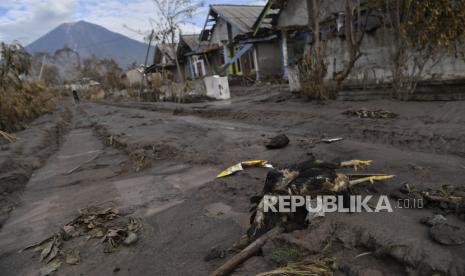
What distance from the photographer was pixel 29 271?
297 centimetres

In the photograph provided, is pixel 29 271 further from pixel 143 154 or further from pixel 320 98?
pixel 320 98

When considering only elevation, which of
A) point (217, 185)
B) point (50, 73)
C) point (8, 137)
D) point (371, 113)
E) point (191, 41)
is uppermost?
point (50, 73)

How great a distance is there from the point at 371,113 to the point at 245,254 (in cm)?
536

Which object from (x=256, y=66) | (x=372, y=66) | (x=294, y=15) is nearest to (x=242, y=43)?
(x=256, y=66)

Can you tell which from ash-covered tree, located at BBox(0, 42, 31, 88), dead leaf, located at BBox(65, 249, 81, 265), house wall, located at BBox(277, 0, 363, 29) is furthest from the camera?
house wall, located at BBox(277, 0, 363, 29)

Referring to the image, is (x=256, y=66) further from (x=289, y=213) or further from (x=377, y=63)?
(x=289, y=213)

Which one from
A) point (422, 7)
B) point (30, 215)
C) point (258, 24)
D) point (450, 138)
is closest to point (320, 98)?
point (422, 7)

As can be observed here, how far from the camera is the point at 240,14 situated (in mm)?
23188

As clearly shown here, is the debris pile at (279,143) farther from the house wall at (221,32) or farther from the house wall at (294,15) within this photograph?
the house wall at (221,32)

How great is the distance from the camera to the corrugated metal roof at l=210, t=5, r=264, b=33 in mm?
21528

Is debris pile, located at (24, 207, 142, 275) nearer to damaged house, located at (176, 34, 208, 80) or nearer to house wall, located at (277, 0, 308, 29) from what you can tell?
house wall, located at (277, 0, 308, 29)

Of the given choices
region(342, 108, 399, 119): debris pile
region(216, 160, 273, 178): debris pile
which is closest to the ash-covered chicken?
region(216, 160, 273, 178): debris pile

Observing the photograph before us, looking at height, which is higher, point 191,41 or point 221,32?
point 191,41

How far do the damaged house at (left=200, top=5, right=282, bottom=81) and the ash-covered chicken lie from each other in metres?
16.4
